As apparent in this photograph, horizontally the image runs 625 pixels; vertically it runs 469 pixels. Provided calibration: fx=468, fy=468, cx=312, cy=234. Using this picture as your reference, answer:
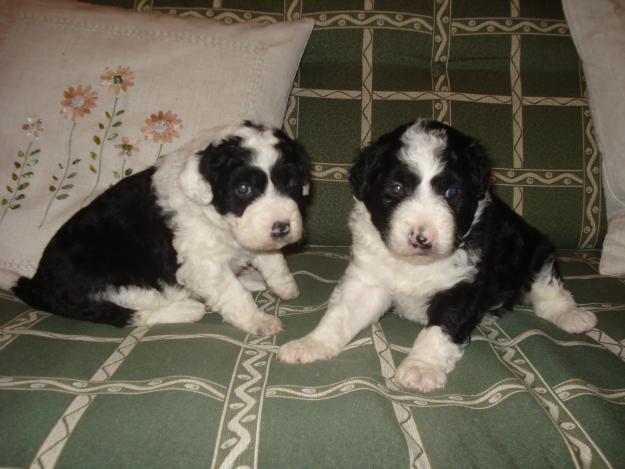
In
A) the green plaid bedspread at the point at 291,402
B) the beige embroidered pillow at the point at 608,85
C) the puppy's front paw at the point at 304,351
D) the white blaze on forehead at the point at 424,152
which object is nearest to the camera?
the green plaid bedspread at the point at 291,402

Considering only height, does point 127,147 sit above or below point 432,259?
above

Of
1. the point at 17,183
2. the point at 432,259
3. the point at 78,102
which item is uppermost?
the point at 78,102

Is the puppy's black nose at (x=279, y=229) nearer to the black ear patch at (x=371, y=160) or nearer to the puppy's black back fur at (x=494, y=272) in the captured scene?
the black ear patch at (x=371, y=160)

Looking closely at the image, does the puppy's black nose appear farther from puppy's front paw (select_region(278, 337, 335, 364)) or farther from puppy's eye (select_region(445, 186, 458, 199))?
puppy's eye (select_region(445, 186, 458, 199))

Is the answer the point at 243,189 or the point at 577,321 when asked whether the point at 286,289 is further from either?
the point at 577,321

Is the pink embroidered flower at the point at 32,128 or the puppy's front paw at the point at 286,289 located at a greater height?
the pink embroidered flower at the point at 32,128

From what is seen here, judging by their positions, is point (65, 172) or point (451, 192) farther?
point (65, 172)

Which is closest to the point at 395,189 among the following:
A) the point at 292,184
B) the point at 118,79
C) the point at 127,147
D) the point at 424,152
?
the point at 424,152

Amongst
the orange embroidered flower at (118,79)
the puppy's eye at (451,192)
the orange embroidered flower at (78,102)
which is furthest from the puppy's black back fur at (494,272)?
the orange embroidered flower at (78,102)
